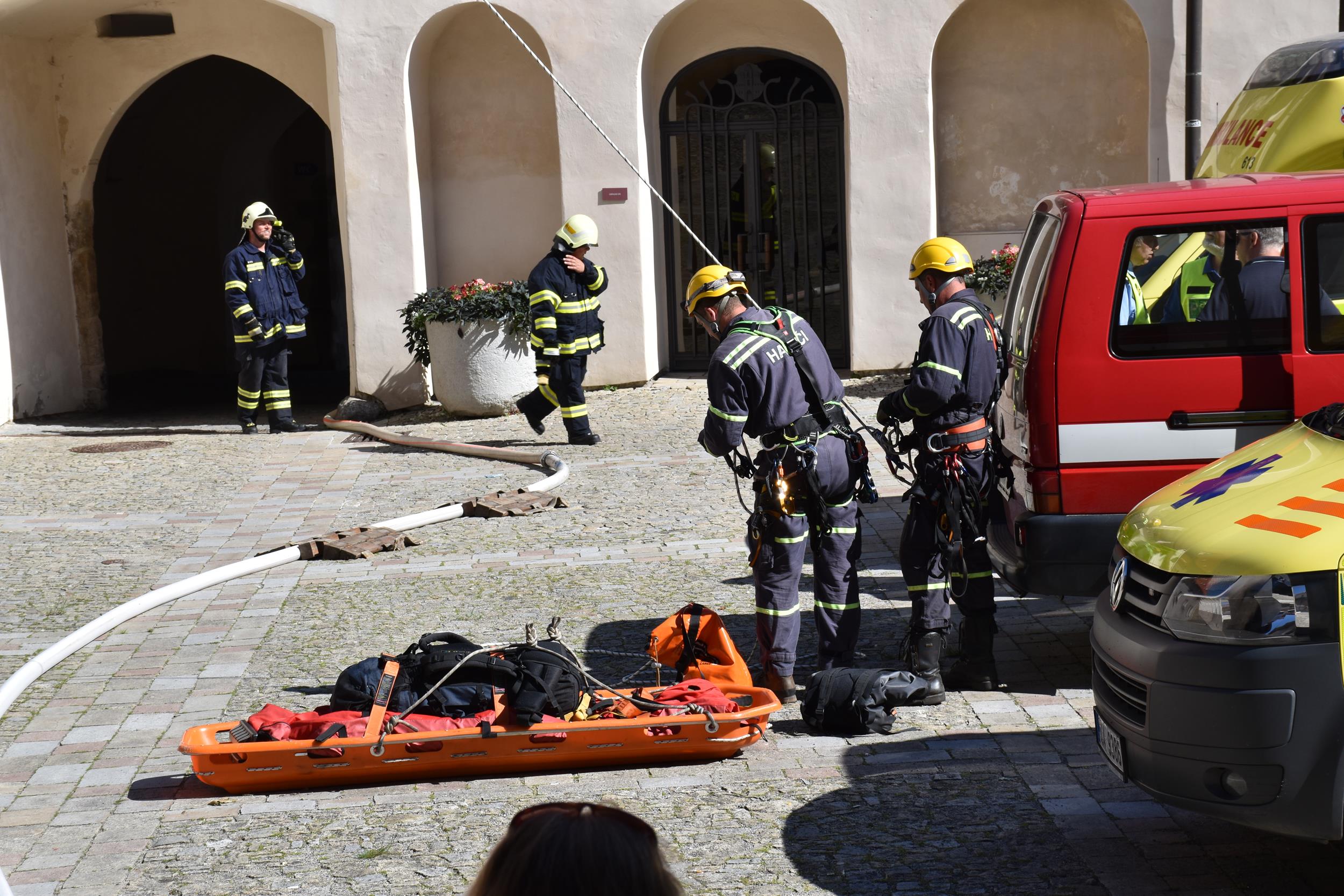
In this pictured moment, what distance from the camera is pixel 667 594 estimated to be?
7480 mm

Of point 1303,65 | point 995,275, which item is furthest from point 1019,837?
point 995,275

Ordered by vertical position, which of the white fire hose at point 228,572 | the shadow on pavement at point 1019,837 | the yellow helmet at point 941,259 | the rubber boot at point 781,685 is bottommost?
the shadow on pavement at point 1019,837

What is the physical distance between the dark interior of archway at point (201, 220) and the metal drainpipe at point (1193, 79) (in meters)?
10.2

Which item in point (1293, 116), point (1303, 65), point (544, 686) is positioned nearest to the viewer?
point (544, 686)

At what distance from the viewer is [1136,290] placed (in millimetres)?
5488

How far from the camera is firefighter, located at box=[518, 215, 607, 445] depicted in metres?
12.2

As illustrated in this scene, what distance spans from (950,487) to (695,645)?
1.22 meters

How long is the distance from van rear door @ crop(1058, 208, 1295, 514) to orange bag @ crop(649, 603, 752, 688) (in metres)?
1.55

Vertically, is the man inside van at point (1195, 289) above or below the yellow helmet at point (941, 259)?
below

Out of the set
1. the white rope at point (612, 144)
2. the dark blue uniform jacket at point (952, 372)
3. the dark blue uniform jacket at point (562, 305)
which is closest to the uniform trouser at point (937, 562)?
the dark blue uniform jacket at point (952, 372)

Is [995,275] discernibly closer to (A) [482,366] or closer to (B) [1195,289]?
(A) [482,366]

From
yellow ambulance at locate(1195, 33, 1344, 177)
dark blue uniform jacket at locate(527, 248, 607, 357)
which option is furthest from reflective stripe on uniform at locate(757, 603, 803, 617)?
dark blue uniform jacket at locate(527, 248, 607, 357)

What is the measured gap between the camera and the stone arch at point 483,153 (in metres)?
15.1

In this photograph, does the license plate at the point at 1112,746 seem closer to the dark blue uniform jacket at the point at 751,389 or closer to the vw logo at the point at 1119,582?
the vw logo at the point at 1119,582
